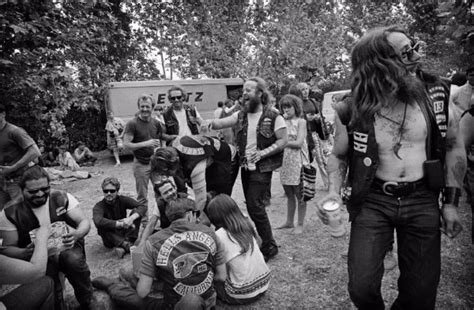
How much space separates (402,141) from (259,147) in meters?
1.81

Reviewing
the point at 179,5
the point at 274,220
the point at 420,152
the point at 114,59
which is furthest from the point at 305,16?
the point at 420,152

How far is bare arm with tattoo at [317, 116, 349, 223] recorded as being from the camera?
228 cm

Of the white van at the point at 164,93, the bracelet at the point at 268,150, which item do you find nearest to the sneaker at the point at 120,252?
the bracelet at the point at 268,150

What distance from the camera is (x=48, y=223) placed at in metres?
2.84

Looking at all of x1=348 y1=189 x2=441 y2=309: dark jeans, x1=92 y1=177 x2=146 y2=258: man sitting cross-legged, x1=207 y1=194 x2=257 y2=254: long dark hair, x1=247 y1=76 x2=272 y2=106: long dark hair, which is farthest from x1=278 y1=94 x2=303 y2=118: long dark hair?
x1=348 y1=189 x2=441 y2=309: dark jeans

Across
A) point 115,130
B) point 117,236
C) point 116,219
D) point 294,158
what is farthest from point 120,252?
point 115,130

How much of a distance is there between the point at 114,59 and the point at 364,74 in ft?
53.6

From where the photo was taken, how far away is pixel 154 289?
9.18 ft

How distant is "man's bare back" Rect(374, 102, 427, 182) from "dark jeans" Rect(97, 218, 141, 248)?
3331 mm

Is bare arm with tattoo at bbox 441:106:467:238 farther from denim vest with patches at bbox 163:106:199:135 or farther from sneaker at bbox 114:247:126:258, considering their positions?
sneaker at bbox 114:247:126:258

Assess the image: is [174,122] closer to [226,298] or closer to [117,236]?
[117,236]

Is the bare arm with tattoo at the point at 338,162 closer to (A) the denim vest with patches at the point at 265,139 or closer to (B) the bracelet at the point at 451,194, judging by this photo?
(B) the bracelet at the point at 451,194

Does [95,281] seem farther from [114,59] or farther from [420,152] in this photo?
[114,59]

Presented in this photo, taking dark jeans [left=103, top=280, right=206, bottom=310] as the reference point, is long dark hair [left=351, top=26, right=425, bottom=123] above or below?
above
